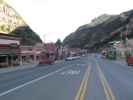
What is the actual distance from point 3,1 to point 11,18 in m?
7.91

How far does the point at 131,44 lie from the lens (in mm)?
138000

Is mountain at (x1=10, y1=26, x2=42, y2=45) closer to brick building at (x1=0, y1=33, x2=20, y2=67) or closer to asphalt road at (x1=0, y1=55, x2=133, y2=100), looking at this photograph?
brick building at (x1=0, y1=33, x2=20, y2=67)

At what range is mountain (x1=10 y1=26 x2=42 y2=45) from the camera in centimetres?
14225

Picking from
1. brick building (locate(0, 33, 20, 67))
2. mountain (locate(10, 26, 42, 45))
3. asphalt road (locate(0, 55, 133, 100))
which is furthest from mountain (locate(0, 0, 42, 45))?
asphalt road (locate(0, 55, 133, 100))

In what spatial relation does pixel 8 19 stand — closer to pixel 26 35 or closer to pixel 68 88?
pixel 26 35

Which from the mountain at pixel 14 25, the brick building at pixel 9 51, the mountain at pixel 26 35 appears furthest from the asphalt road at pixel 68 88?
the mountain at pixel 26 35

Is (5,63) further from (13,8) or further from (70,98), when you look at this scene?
(13,8)

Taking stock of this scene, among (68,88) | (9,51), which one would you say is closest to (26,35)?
(9,51)

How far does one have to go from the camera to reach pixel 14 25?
480ft

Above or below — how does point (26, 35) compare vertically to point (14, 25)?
below

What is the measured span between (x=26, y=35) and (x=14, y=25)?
6401mm

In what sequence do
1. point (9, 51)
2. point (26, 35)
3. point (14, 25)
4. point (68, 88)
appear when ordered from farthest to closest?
point (26, 35), point (14, 25), point (9, 51), point (68, 88)

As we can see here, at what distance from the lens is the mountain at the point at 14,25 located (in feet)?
462

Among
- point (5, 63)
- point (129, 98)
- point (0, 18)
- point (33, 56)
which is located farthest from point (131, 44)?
point (129, 98)
